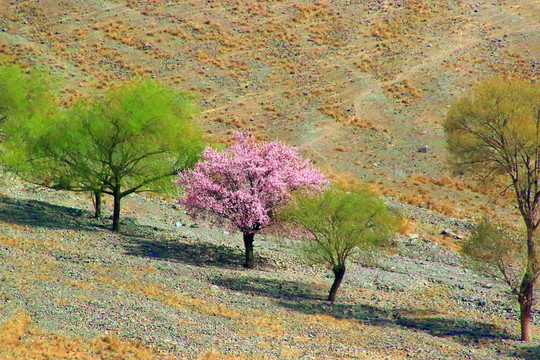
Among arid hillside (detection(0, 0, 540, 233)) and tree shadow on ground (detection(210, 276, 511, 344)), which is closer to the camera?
tree shadow on ground (detection(210, 276, 511, 344))

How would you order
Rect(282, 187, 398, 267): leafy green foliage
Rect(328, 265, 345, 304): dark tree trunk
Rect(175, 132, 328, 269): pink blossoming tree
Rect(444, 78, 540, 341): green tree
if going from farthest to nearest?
Rect(175, 132, 328, 269): pink blossoming tree → Rect(328, 265, 345, 304): dark tree trunk → Rect(282, 187, 398, 267): leafy green foliage → Rect(444, 78, 540, 341): green tree

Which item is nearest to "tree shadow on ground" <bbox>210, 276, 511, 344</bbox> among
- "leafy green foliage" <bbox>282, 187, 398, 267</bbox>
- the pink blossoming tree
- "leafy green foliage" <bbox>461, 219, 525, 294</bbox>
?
"leafy green foliage" <bbox>282, 187, 398, 267</bbox>

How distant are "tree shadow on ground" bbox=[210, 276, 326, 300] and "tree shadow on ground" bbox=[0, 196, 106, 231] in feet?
27.2

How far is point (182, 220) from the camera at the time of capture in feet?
120

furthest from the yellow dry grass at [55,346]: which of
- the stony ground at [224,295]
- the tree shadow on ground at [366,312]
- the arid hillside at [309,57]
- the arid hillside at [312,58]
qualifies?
the arid hillside at [309,57]

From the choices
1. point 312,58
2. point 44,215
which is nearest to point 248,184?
point 44,215

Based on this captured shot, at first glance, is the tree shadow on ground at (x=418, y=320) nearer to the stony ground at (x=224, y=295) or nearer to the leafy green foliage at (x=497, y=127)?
the stony ground at (x=224, y=295)

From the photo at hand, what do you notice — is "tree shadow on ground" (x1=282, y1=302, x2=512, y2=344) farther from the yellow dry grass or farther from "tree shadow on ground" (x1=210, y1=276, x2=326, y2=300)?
the yellow dry grass

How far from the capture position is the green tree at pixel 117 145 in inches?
1148

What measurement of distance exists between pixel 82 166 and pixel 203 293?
33.1 ft

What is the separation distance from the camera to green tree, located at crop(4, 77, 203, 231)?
2917 centimetres

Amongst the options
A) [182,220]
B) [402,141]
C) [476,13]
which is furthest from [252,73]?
[182,220]

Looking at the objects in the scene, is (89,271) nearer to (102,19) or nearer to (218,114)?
(218,114)

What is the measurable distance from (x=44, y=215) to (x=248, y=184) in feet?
33.3
